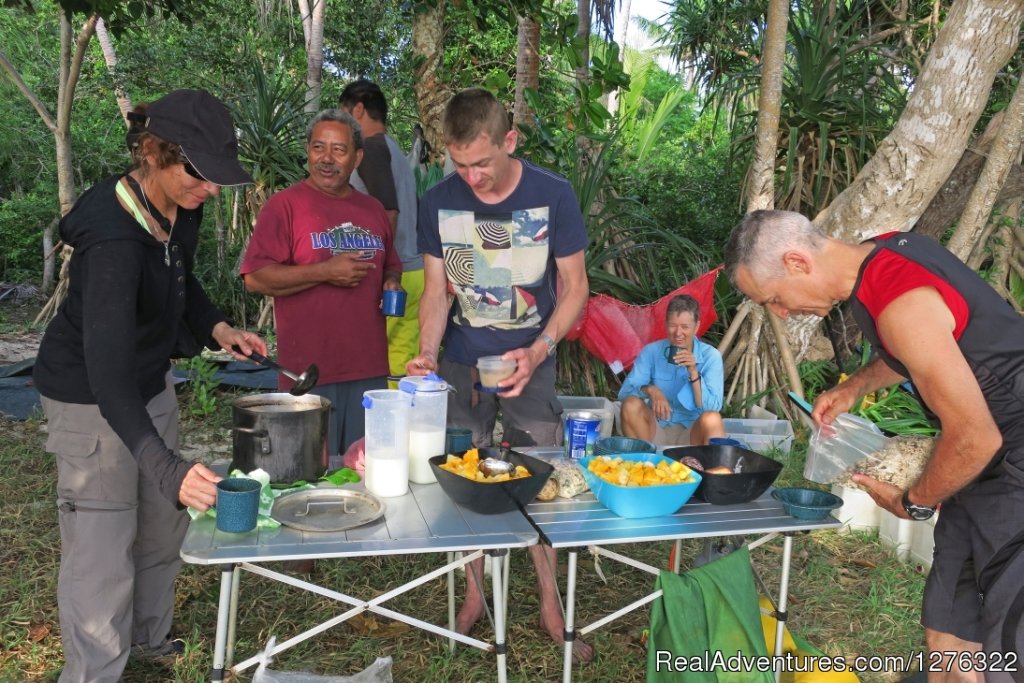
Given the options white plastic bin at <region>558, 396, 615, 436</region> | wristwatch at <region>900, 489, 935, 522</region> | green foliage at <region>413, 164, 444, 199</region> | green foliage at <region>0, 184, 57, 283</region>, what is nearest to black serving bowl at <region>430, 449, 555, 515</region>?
wristwatch at <region>900, 489, 935, 522</region>

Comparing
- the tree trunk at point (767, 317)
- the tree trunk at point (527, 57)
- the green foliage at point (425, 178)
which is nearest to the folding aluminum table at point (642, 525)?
the tree trunk at point (767, 317)

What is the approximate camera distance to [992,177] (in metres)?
5.00

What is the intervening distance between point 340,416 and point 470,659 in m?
1.12

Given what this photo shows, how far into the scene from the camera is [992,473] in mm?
2111

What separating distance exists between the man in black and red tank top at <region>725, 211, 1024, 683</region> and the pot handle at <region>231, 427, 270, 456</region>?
4.36 ft

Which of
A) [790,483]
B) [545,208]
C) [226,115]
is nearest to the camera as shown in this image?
[226,115]

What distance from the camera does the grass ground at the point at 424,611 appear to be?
9.68 feet

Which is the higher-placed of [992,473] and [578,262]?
[578,262]

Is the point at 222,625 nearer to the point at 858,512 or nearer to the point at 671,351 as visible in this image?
the point at 671,351

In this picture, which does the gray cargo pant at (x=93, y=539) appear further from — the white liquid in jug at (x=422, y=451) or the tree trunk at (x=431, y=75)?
the tree trunk at (x=431, y=75)

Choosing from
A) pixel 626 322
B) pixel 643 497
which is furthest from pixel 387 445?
pixel 626 322

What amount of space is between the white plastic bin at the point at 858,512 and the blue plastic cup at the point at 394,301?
241 centimetres

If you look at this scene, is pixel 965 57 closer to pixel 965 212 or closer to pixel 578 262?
pixel 965 212

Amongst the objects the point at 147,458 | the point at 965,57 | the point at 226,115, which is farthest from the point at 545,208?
the point at 965,57
